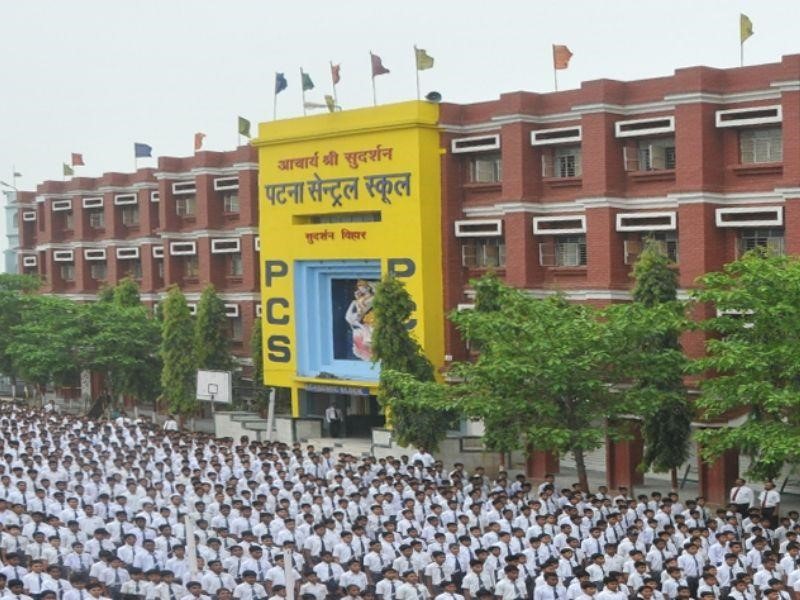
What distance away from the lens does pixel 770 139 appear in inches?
1247

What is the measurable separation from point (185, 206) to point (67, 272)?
10.1 meters

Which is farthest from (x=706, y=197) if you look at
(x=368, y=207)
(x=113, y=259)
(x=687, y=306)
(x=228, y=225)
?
(x=113, y=259)

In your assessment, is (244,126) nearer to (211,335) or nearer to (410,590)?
(211,335)

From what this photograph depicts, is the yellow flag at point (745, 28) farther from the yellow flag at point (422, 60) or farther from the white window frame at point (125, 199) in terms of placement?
the white window frame at point (125, 199)

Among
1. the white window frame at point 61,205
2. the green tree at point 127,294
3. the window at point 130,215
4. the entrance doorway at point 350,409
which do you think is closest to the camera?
the entrance doorway at point 350,409

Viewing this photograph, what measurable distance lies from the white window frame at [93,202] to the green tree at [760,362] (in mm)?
33427

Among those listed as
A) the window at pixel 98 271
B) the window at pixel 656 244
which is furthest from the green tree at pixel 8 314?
the window at pixel 656 244

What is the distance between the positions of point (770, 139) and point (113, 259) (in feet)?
95.6

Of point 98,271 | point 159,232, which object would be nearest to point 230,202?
point 159,232

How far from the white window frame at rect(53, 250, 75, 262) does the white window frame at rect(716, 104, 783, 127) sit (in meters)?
31.5

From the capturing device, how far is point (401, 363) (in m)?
34.1

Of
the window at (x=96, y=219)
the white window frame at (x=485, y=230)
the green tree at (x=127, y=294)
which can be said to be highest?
the window at (x=96, y=219)

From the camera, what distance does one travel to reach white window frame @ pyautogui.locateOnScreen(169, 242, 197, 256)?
48.9m

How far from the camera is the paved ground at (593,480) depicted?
31094 mm
